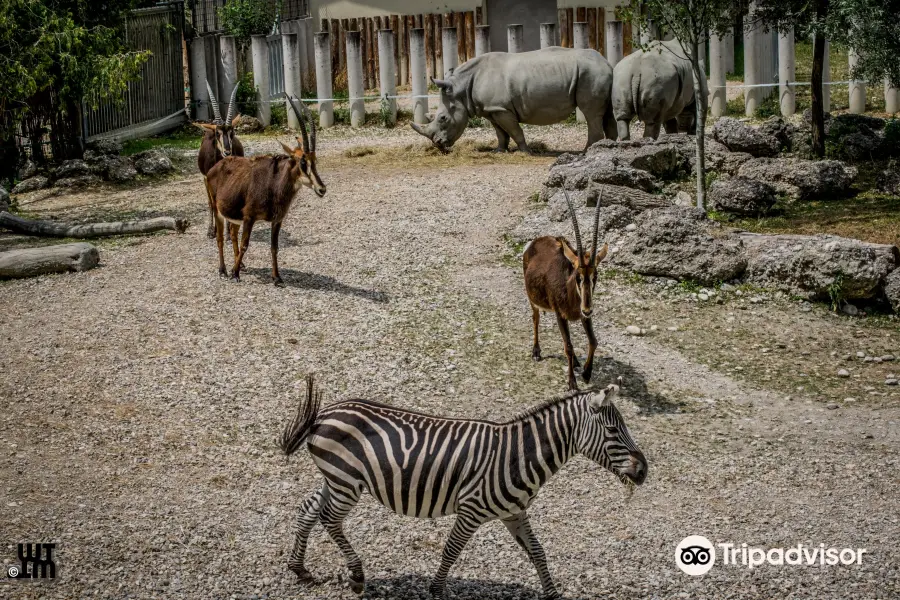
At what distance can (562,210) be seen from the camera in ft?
56.2

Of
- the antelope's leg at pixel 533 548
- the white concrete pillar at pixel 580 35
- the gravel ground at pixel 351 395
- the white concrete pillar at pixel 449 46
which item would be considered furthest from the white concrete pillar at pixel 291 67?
the antelope's leg at pixel 533 548

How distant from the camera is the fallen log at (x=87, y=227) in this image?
17.6 meters

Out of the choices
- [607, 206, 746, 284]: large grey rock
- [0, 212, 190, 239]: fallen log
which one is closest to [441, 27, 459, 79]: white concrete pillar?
[0, 212, 190, 239]: fallen log

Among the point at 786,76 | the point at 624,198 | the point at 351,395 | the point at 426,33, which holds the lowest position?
the point at 351,395

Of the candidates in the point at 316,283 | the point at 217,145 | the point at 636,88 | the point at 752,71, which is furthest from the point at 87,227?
the point at 752,71

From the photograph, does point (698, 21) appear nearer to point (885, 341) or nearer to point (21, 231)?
point (885, 341)

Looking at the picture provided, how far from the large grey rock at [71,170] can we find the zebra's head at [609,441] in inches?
634

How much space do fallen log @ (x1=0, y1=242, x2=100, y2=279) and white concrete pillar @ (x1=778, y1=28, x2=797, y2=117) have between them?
1568 cm

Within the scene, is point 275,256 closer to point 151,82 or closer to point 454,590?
point 454,590

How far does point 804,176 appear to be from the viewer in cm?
1916

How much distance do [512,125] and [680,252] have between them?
894 centimetres

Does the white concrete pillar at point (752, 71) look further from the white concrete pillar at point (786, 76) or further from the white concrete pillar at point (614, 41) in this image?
the white concrete pillar at point (614, 41)

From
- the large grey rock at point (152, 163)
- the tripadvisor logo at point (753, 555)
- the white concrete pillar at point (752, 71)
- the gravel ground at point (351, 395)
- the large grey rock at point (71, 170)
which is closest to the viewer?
the gravel ground at point (351, 395)

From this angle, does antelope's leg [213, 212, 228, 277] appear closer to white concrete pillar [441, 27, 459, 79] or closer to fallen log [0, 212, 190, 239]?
fallen log [0, 212, 190, 239]
